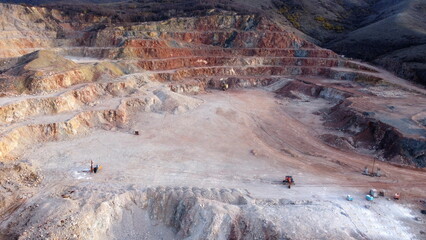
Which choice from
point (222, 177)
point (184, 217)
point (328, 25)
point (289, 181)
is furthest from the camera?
point (328, 25)

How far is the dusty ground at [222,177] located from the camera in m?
20.0

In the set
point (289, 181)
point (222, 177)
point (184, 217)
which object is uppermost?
point (289, 181)

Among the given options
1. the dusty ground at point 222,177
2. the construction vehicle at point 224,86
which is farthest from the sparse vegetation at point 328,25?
the dusty ground at point 222,177

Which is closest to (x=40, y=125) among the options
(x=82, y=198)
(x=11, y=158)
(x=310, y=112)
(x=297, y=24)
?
(x=11, y=158)

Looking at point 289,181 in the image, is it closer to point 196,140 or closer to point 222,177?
point 222,177

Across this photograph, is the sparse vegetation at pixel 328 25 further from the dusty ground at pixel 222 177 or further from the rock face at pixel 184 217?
the rock face at pixel 184 217

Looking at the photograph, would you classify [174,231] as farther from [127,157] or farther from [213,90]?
[213,90]

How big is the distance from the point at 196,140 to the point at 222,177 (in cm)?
855

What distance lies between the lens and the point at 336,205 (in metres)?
21.9

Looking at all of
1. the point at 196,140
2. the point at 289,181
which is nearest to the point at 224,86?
the point at 196,140

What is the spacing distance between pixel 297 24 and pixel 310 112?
142 feet

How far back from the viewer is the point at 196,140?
33.5 meters

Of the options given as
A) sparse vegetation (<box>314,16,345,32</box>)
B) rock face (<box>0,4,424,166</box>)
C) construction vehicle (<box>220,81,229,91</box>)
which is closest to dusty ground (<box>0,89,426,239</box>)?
rock face (<box>0,4,424,166</box>)

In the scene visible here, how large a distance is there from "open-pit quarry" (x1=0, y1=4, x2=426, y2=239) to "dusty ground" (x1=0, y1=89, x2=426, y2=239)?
0.13m
